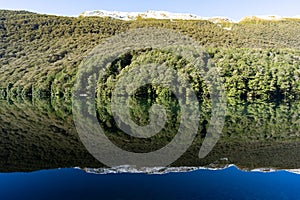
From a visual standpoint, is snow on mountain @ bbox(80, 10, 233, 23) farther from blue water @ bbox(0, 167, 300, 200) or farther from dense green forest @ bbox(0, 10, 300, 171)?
blue water @ bbox(0, 167, 300, 200)

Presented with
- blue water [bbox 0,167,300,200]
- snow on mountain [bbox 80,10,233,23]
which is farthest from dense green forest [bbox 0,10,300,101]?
snow on mountain [bbox 80,10,233,23]

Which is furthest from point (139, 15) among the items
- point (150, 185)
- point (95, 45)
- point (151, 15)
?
point (150, 185)

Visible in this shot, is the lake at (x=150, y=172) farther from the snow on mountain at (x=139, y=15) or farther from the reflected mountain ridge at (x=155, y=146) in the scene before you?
the snow on mountain at (x=139, y=15)

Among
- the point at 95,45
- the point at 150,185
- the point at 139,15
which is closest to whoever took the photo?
the point at 150,185

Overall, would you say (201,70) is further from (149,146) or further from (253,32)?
(253,32)

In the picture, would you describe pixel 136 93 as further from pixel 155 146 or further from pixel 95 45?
pixel 155 146

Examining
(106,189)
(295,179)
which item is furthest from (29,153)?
(295,179)
